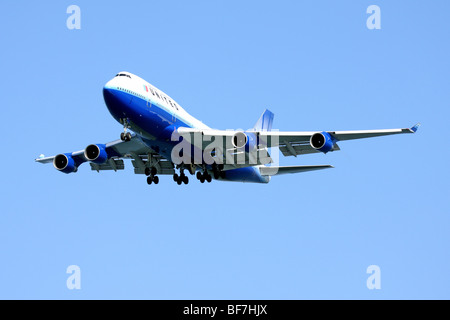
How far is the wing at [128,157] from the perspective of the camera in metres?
48.3

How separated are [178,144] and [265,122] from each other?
12311mm

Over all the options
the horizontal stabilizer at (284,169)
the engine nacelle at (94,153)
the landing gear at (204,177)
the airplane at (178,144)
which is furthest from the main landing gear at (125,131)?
the horizontal stabilizer at (284,169)

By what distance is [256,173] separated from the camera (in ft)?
173

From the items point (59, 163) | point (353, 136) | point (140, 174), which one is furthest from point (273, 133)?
point (59, 163)

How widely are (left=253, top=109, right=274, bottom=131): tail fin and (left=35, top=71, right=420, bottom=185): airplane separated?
0.18 meters

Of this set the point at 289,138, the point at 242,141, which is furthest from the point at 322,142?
the point at 242,141

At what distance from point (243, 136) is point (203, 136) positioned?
8.56ft

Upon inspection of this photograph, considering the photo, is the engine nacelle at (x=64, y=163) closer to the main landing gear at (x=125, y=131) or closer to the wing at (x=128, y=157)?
the wing at (x=128, y=157)

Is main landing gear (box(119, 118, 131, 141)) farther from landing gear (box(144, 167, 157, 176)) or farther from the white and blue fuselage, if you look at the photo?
landing gear (box(144, 167, 157, 176))

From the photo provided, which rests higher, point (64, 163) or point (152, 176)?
point (64, 163)

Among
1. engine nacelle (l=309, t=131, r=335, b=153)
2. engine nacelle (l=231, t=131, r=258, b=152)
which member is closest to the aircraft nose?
engine nacelle (l=231, t=131, r=258, b=152)

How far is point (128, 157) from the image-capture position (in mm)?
50656

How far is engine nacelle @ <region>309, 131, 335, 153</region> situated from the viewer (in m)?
42.4

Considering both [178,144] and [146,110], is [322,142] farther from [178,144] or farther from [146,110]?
[146,110]
